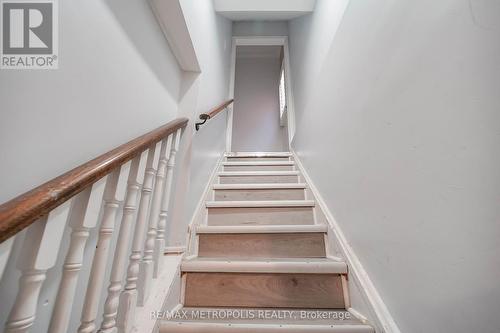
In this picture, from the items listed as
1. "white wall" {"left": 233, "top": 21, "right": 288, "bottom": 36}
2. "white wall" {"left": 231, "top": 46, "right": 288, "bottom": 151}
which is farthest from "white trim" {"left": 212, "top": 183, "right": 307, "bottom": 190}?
"white wall" {"left": 233, "top": 21, "right": 288, "bottom": 36}

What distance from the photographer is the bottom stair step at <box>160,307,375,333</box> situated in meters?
0.78

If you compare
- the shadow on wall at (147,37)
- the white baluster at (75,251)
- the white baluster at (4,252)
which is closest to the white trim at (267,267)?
the white baluster at (75,251)

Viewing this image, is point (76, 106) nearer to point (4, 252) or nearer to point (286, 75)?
point (4, 252)

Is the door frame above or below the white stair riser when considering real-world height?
above

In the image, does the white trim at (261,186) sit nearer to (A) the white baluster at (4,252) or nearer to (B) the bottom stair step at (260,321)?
(B) the bottom stair step at (260,321)

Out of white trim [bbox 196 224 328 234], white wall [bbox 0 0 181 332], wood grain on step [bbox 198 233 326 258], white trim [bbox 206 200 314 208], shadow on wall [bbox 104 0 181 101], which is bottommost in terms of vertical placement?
wood grain on step [bbox 198 233 326 258]

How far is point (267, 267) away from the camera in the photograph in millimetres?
1021

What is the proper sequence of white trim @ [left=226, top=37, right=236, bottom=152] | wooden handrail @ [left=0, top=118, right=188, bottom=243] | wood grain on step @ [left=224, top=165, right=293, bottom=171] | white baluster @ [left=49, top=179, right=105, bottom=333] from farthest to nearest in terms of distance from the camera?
white trim @ [left=226, top=37, right=236, bottom=152]
wood grain on step @ [left=224, top=165, right=293, bottom=171]
white baluster @ [left=49, top=179, right=105, bottom=333]
wooden handrail @ [left=0, top=118, right=188, bottom=243]

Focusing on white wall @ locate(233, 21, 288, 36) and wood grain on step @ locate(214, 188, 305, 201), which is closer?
wood grain on step @ locate(214, 188, 305, 201)

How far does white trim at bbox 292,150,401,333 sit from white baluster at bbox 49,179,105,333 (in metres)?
0.89

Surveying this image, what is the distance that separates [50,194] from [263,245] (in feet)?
→ 3.44

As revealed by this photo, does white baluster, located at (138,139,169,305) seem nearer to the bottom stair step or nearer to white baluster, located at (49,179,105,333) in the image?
the bottom stair step

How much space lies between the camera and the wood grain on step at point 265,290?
3.22 feet

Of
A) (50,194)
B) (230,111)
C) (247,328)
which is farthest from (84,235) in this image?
(230,111)
